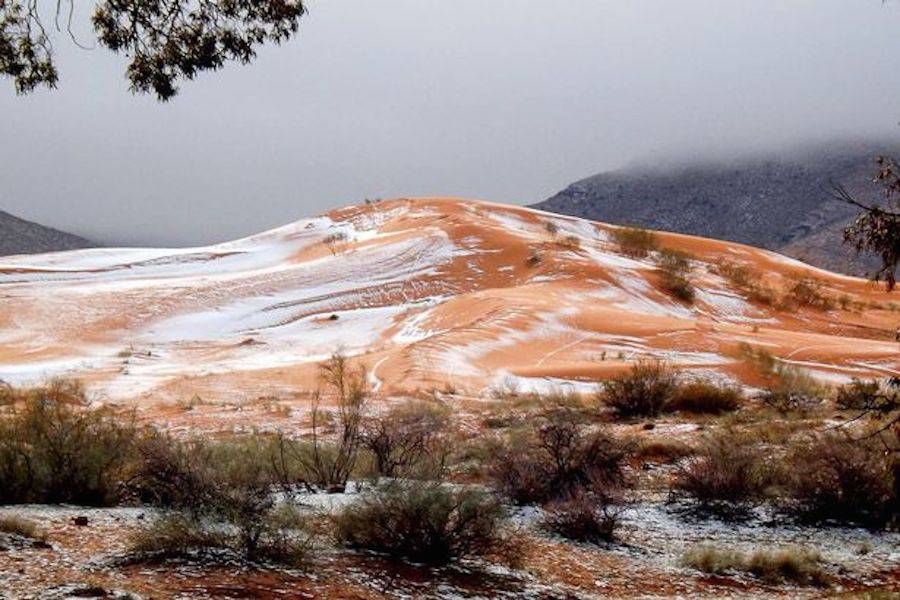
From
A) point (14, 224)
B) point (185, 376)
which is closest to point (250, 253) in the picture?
point (185, 376)

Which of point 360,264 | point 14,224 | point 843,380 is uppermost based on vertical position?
point 14,224

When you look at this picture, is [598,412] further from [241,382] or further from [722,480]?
[241,382]

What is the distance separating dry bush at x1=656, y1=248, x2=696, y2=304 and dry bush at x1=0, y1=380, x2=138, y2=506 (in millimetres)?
27909

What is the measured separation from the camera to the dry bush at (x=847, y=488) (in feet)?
30.3

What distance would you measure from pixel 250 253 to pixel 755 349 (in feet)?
94.6

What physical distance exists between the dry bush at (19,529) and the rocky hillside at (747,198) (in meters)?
88.9

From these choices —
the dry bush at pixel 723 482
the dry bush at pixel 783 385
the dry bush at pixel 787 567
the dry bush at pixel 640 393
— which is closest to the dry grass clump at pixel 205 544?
the dry bush at pixel 787 567

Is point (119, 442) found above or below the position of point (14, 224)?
below

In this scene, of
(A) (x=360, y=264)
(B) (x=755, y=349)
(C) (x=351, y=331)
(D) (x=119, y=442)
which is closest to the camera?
(D) (x=119, y=442)

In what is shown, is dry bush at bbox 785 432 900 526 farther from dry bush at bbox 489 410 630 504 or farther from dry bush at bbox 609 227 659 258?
dry bush at bbox 609 227 659 258

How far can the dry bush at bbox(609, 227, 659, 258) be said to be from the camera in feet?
143

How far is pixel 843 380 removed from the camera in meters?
20.4

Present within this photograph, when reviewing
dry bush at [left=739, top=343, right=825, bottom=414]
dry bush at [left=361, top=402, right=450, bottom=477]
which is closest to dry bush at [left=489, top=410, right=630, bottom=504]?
dry bush at [left=361, top=402, right=450, bottom=477]

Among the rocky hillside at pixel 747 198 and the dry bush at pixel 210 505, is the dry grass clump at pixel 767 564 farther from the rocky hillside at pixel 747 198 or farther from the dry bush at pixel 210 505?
the rocky hillside at pixel 747 198
